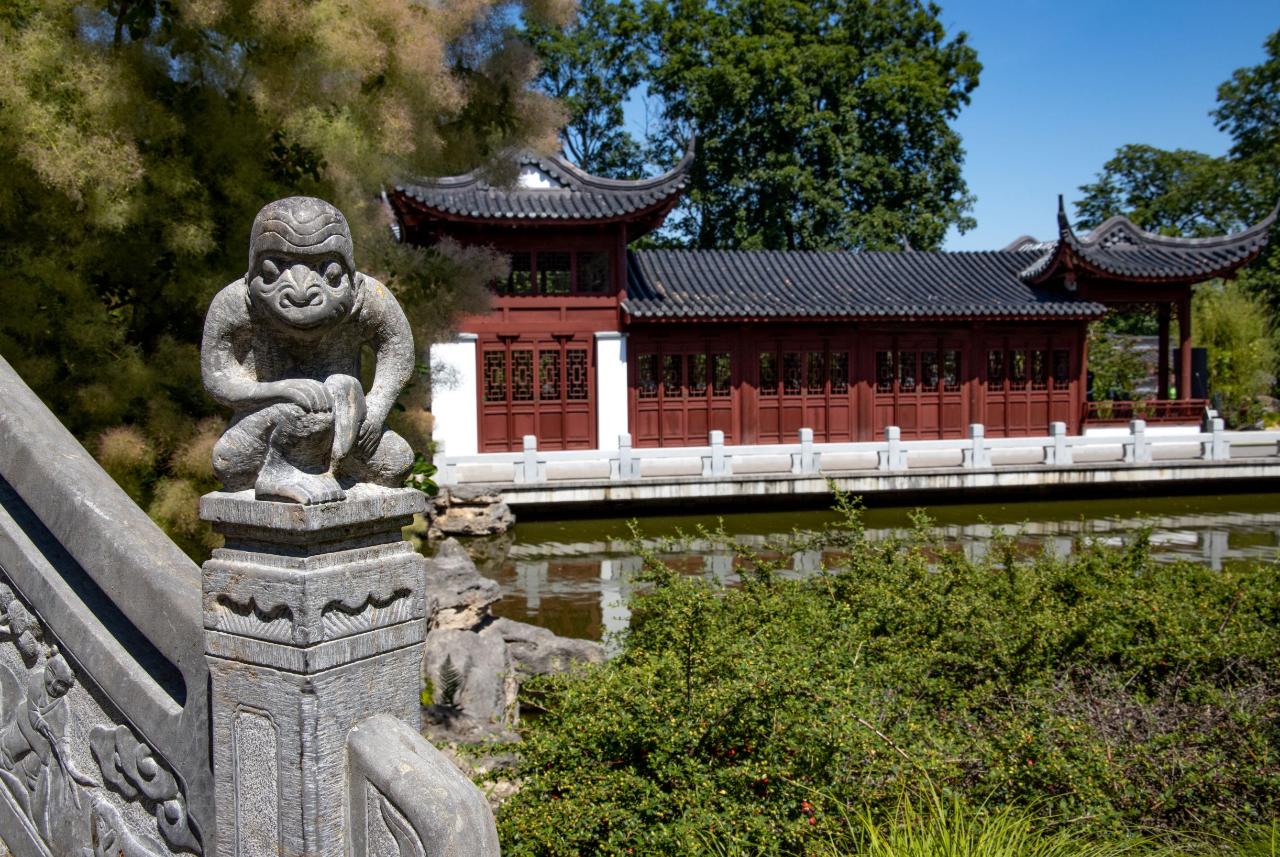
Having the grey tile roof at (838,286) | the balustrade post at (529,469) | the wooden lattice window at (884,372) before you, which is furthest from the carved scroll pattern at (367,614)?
the wooden lattice window at (884,372)

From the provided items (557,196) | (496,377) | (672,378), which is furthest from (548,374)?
(557,196)

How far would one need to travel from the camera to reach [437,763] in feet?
6.14

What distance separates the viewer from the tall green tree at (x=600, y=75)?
27.2 m

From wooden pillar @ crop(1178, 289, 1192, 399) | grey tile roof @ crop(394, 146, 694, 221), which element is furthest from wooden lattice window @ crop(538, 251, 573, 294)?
wooden pillar @ crop(1178, 289, 1192, 399)

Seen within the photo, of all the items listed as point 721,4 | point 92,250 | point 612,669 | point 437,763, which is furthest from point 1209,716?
point 721,4

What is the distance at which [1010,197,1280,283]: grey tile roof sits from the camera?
17922mm

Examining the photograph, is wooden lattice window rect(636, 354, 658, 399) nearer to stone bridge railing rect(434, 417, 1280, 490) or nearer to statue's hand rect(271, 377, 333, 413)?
stone bridge railing rect(434, 417, 1280, 490)

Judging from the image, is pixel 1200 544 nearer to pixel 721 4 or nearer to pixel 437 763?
pixel 437 763

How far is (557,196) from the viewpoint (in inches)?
649

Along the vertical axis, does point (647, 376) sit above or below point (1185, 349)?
below

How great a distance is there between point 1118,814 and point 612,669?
5.94ft

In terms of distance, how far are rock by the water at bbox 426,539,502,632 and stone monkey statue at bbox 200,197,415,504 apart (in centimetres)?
487

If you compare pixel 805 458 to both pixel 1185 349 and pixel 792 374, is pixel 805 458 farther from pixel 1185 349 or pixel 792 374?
pixel 1185 349

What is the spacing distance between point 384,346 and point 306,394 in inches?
10.5
